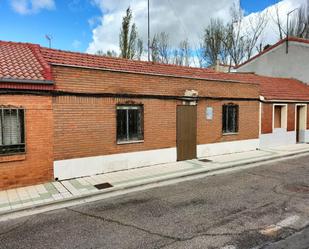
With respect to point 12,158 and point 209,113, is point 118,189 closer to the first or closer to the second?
point 12,158

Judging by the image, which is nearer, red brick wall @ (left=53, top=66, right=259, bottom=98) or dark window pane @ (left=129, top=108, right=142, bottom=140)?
red brick wall @ (left=53, top=66, right=259, bottom=98)

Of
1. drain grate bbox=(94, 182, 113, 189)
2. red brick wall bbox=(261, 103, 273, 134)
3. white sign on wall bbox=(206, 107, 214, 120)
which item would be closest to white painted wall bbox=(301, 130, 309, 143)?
red brick wall bbox=(261, 103, 273, 134)

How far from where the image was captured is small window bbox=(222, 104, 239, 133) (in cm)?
1302

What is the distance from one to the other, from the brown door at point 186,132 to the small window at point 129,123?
1.87m

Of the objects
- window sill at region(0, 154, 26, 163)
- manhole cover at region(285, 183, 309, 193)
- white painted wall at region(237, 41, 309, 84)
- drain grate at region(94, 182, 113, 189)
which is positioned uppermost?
white painted wall at region(237, 41, 309, 84)

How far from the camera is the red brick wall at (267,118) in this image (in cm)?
1480

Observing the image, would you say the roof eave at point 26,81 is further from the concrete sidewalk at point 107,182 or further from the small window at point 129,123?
the concrete sidewalk at point 107,182

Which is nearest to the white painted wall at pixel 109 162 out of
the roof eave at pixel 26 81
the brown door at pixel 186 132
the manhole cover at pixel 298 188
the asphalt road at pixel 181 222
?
the brown door at pixel 186 132

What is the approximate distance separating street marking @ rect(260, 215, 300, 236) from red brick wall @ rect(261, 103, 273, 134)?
32.3 feet

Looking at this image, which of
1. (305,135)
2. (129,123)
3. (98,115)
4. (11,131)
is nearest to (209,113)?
(129,123)

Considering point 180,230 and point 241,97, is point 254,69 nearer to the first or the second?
point 241,97

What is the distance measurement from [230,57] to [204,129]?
78.6ft

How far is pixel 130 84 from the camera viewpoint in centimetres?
977

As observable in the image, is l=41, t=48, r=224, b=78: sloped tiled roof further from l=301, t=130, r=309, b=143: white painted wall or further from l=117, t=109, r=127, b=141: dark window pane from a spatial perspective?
l=301, t=130, r=309, b=143: white painted wall
